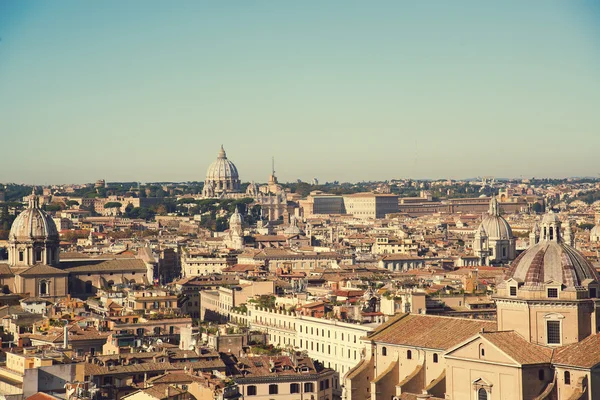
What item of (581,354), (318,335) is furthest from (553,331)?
(318,335)

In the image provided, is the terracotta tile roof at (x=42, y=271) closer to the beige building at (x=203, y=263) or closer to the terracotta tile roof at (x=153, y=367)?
the beige building at (x=203, y=263)

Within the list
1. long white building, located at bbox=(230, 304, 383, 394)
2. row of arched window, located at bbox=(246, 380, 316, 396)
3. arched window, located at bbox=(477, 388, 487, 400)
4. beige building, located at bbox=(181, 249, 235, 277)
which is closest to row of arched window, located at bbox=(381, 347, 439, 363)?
row of arched window, located at bbox=(246, 380, 316, 396)

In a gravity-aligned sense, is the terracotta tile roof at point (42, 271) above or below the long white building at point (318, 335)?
above

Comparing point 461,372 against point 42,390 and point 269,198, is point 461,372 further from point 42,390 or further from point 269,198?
point 269,198

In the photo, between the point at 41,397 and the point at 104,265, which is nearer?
the point at 41,397

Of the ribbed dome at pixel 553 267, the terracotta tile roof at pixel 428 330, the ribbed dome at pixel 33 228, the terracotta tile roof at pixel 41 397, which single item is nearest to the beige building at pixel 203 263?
the ribbed dome at pixel 33 228

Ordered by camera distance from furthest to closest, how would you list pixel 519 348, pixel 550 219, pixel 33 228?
pixel 33 228, pixel 550 219, pixel 519 348

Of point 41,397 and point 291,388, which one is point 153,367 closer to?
point 291,388
